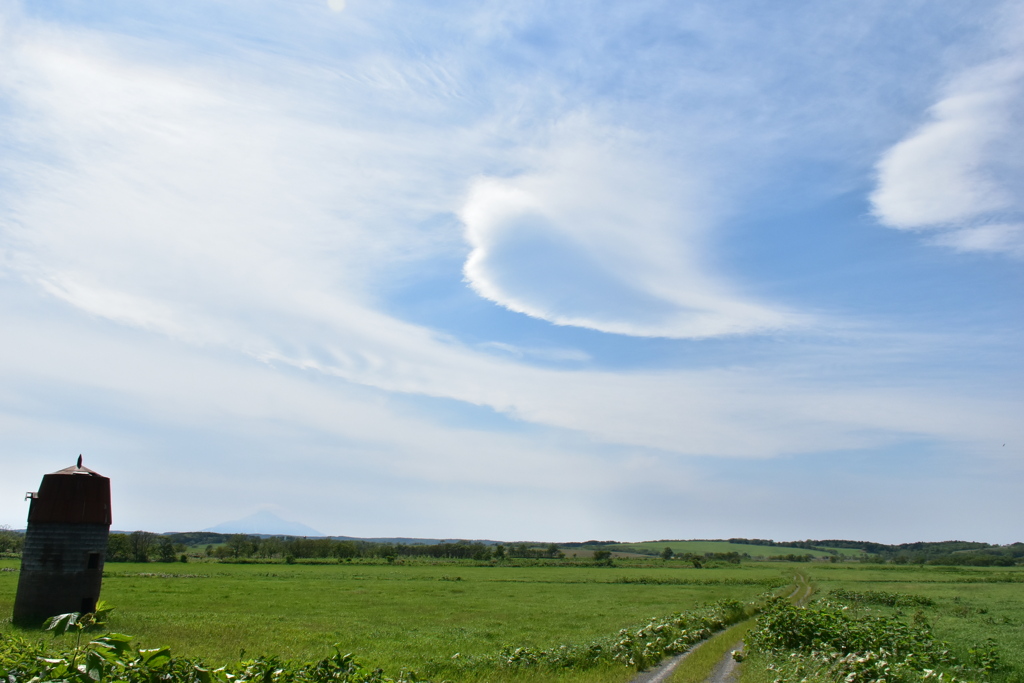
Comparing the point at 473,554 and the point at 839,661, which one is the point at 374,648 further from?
the point at 473,554

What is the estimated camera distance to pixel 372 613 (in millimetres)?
45906

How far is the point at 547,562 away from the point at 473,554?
106ft

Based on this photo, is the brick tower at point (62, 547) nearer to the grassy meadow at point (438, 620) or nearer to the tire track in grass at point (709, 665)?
the grassy meadow at point (438, 620)

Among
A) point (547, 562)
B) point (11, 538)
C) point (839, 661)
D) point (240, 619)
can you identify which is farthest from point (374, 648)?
point (11, 538)

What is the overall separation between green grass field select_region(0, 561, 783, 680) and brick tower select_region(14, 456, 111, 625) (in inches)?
152

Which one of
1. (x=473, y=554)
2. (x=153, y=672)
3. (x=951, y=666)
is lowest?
(x=473, y=554)

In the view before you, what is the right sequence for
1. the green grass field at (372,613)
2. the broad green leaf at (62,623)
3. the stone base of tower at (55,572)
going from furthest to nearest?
1. the green grass field at (372,613)
2. the stone base of tower at (55,572)
3. the broad green leaf at (62,623)

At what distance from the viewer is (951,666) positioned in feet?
69.6

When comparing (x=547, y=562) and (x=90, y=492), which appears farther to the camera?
(x=547, y=562)

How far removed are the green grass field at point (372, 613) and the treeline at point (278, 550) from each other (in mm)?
38101

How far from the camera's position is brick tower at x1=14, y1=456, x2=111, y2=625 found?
29.4m

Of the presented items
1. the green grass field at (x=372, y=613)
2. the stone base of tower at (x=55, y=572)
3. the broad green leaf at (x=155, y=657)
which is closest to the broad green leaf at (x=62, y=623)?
the broad green leaf at (x=155, y=657)

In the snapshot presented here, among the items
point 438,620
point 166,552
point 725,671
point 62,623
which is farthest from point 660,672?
point 166,552

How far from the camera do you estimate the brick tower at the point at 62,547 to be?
96.5 feet
